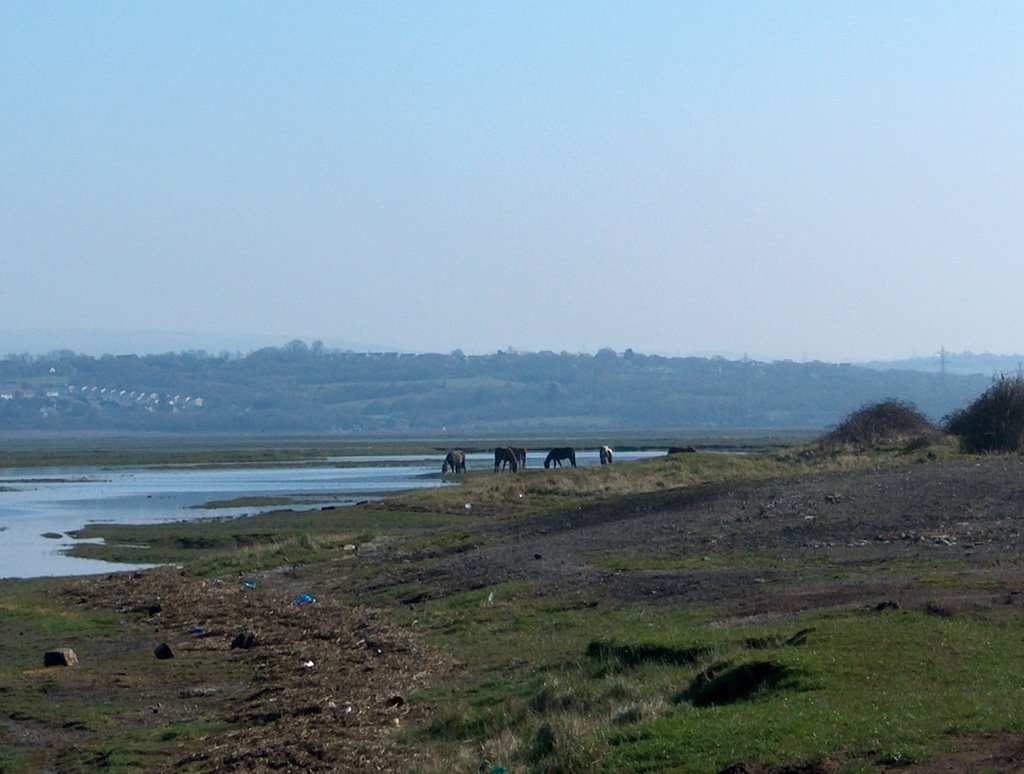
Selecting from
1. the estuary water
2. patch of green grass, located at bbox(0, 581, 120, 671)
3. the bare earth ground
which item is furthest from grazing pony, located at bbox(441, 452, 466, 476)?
patch of green grass, located at bbox(0, 581, 120, 671)

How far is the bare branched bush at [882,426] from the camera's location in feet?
167

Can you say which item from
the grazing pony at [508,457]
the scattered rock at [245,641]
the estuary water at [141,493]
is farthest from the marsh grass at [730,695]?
the grazing pony at [508,457]

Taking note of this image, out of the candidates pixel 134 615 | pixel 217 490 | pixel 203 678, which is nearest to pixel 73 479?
pixel 217 490

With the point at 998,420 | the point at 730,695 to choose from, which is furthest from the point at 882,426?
the point at 730,695

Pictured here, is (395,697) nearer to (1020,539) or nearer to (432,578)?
(432,578)

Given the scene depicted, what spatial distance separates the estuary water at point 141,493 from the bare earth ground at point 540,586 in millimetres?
10629

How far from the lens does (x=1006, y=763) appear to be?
9133 millimetres

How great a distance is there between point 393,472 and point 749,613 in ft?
220

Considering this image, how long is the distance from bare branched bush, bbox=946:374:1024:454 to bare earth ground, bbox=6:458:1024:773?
8.28 m

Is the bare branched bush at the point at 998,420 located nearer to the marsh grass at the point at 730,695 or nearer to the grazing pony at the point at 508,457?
the grazing pony at the point at 508,457

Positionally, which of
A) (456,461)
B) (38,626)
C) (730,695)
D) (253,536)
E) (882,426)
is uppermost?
(882,426)

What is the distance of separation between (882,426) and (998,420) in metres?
9.23

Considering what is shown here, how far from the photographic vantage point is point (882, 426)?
51656 mm

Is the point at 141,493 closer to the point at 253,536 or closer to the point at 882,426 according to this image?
the point at 253,536
